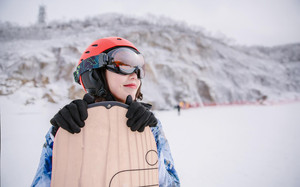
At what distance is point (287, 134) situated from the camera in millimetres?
5070

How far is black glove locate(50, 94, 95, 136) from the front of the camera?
74 centimetres

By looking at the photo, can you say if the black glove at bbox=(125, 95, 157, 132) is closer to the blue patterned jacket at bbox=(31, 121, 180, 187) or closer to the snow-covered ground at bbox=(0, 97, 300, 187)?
the blue patterned jacket at bbox=(31, 121, 180, 187)

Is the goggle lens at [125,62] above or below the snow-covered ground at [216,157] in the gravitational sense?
above

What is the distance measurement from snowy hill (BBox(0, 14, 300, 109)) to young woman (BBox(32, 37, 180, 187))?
10.4 m

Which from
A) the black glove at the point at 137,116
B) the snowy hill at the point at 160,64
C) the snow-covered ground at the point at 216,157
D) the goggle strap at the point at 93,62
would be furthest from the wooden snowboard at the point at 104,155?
the snowy hill at the point at 160,64

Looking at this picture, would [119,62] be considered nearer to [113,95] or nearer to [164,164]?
[113,95]

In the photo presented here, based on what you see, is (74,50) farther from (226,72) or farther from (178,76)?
(226,72)

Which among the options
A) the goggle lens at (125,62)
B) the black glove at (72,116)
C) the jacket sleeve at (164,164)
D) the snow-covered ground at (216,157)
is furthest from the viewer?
the snow-covered ground at (216,157)

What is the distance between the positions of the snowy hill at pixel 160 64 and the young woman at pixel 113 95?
10.4 meters

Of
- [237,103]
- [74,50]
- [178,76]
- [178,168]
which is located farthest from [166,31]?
[178,168]

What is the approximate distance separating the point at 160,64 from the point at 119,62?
590 inches

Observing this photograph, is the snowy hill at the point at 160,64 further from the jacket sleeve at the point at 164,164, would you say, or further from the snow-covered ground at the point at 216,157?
the jacket sleeve at the point at 164,164

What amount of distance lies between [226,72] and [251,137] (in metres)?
16.2

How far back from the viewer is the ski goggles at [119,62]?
1144 mm
